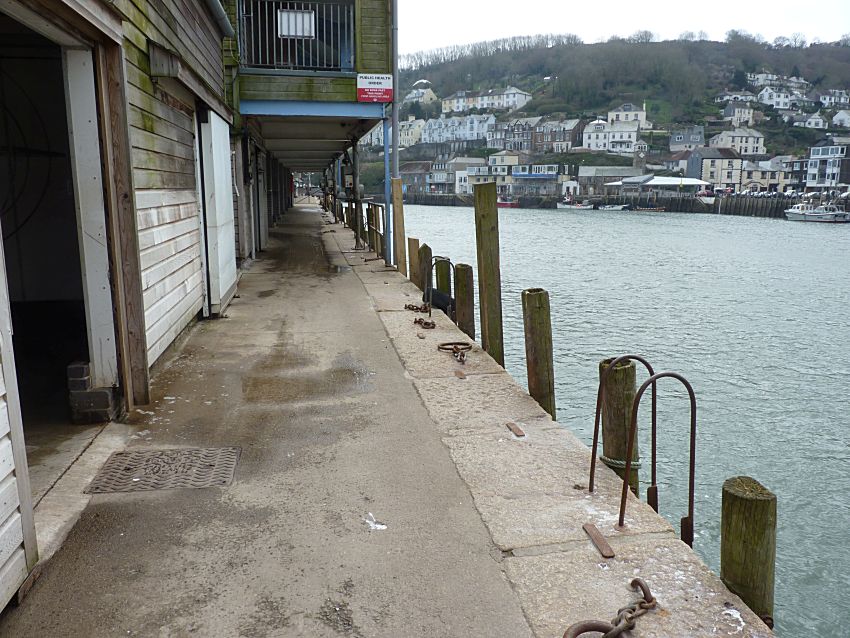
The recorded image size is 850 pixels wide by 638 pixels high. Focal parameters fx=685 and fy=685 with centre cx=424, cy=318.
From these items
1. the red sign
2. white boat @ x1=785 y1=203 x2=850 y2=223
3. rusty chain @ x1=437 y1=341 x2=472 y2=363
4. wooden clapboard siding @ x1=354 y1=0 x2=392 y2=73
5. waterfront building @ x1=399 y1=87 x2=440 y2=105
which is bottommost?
white boat @ x1=785 y1=203 x2=850 y2=223

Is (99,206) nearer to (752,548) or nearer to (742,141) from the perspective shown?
(752,548)

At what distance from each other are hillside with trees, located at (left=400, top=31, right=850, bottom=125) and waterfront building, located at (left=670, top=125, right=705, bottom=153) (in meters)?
13.8

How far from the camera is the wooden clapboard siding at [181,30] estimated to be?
16.9ft

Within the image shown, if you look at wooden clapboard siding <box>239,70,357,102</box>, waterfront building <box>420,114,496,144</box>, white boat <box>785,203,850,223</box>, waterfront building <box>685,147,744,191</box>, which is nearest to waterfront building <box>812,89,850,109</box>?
waterfront building <box>685,147,744,191</box>

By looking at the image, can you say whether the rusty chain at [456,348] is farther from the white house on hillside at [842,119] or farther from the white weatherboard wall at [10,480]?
the white house on hillside at [842,119]

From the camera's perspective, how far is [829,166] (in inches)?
3688

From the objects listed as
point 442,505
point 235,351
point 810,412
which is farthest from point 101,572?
point 810,412

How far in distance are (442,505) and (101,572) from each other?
1628mm

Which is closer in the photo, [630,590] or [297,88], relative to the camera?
[630,590]

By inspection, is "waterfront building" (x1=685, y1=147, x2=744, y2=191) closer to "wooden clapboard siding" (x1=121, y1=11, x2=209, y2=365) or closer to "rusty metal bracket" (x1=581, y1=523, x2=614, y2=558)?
"wooden clapboard siding" (x1=121, y1=11, x2=209, y2=365)

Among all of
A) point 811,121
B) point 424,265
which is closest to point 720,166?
point 811,121

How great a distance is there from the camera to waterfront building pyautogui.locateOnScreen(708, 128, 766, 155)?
118m

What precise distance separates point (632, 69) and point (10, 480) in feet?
547

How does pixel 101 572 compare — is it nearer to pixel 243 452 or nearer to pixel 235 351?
pixel 243 452
